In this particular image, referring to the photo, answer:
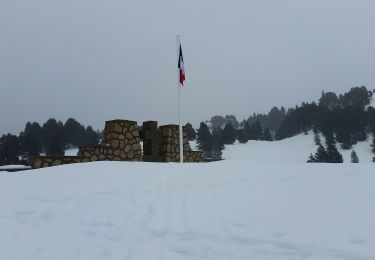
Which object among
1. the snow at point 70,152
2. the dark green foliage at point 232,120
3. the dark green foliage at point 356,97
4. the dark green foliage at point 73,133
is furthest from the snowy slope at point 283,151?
the dark green foliage at point 232,120

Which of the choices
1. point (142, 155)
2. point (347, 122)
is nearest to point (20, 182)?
point (142, 155)

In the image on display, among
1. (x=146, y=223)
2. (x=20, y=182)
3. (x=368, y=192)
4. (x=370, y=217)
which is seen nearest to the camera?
(x=370, y=217)

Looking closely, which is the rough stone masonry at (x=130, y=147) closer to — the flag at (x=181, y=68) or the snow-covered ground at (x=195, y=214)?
the flag at (x=181, y=68)

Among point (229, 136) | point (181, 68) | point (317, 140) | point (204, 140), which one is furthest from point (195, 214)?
point (317, 140)

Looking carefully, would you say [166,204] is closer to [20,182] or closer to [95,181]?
[95,181]

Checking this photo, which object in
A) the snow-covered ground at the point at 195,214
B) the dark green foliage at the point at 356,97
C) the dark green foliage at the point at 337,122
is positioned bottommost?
the snow-covered ground at the point at 195,214

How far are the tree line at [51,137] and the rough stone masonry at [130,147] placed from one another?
37.1 metres

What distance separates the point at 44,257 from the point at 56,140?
53316 mm

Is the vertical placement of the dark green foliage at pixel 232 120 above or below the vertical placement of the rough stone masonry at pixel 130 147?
above

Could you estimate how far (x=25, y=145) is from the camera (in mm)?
54062

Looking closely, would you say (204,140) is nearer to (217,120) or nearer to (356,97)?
(356,97)

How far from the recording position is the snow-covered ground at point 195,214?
13.7 feet

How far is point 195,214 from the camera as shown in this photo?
526 cm

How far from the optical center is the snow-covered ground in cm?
419
